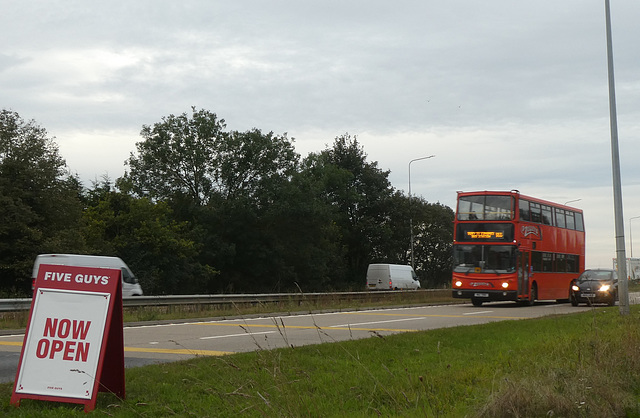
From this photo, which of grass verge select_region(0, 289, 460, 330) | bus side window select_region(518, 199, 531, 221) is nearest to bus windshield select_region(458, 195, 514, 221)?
bus side window select_region(518, 199, 531, 221)

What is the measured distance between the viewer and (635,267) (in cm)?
7981

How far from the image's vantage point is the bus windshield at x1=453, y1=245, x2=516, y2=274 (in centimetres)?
2888

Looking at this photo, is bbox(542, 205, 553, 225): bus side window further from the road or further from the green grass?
the green grass

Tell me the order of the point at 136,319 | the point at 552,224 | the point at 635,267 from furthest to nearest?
the point at 635,267 < the point at 552,224 < the point at 136,319

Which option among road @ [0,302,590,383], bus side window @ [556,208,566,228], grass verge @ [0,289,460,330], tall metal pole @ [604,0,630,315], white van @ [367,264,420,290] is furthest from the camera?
white van @ [367,264,420,290]

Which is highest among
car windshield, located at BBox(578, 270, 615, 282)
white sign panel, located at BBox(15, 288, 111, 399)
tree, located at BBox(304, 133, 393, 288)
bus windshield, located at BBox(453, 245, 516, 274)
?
tree, located at BBox(304, 133, 393, 288)

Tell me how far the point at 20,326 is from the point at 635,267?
72.3 metres

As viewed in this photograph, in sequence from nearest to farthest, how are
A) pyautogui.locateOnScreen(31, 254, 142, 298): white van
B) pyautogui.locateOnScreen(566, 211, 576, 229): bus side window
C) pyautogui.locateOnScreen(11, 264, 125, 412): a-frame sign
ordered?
pyautogui.locateOnScreen(11, 264, 125, 412): a-frame sign < pyautogui.locateOnScreen(31, 254, 142, 298): white van < pyautogui.locateOnScreen(566, 211, 576, 229): bus side window

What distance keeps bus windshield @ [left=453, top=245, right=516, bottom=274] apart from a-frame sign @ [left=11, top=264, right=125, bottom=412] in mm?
23215

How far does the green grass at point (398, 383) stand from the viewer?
5.86 m

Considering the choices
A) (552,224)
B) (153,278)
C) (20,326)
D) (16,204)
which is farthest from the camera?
(153,278)

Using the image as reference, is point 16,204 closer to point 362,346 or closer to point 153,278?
point 153,278

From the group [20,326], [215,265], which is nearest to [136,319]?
[20,326]

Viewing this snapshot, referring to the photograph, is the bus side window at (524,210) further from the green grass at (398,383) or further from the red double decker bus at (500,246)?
the green grass at (398,383)
